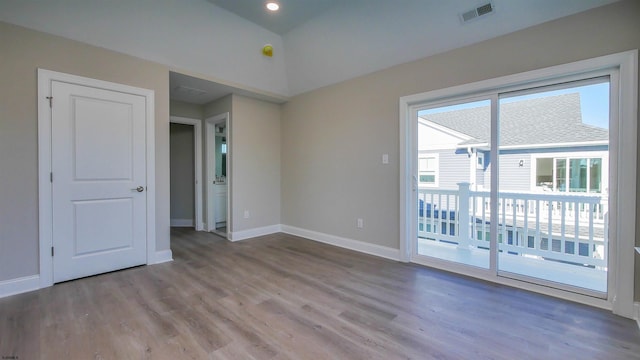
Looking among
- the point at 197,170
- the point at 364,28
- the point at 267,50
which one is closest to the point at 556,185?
the point at 364,28

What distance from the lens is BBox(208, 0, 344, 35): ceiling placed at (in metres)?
3.09

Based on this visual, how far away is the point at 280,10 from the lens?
3.23 m

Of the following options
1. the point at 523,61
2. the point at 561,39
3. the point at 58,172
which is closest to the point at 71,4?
the point at 58,172

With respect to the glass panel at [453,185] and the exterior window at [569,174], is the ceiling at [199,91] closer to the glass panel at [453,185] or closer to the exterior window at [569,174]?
the glass panel at [453,185]

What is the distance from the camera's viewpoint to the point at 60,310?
2264 mm

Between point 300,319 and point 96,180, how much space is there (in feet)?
8.72

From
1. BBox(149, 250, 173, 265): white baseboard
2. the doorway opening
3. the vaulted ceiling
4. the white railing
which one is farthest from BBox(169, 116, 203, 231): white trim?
the white railing

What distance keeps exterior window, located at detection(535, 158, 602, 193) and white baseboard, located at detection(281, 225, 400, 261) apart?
176cm

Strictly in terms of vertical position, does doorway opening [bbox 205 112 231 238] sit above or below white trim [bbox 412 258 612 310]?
above

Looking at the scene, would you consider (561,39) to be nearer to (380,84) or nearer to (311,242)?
(380,84)

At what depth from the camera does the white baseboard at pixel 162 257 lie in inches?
134

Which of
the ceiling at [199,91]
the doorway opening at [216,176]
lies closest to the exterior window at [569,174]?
the ceiling at [199,91]

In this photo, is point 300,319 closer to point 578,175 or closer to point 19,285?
point 19,285

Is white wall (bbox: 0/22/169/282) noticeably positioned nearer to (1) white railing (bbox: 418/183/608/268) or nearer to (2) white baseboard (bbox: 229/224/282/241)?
(2) white baseboard (bbox: 229/224/282/241)
